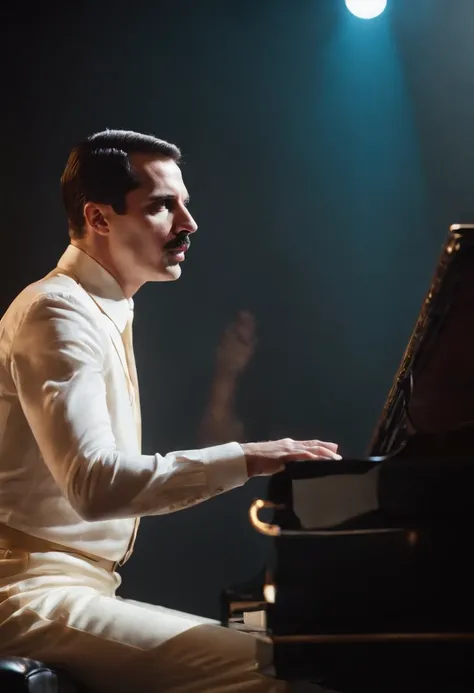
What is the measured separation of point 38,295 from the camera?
154 centimetres

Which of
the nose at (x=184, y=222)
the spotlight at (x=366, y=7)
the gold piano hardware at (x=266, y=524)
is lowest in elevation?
the gold piano hardware at (x=266, y=524)

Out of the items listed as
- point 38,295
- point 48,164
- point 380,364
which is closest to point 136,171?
point 38,295

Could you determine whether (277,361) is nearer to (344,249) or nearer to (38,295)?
(344,249)

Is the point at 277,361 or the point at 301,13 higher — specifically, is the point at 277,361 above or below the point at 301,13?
below

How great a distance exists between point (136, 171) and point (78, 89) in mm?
1267

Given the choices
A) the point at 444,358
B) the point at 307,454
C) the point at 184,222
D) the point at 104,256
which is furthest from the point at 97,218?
the point at 444,358

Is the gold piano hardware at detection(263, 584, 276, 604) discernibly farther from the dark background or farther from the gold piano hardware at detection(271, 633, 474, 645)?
the dark background

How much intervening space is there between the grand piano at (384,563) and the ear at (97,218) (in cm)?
82

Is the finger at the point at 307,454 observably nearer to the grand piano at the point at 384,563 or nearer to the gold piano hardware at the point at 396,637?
the grand piano at the point at 384,563

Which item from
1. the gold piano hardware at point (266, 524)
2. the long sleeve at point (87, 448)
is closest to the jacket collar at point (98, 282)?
the long sleeve at point (87, 448)

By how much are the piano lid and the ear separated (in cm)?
76

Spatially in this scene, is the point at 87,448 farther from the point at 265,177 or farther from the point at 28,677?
the point at 265,177

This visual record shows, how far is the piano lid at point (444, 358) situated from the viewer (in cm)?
119

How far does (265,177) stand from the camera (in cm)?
307
